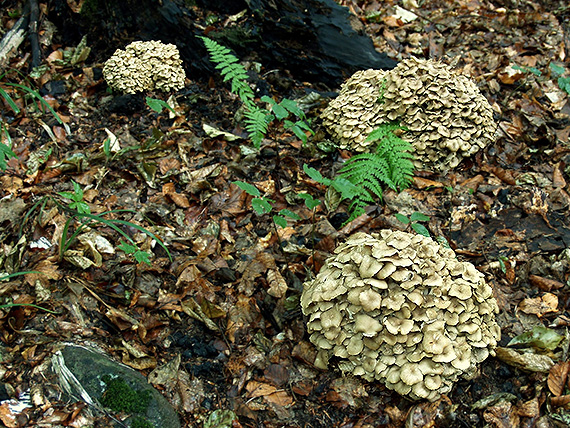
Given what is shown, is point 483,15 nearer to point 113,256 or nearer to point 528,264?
point 528,264

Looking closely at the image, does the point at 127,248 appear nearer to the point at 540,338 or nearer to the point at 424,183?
the point at 424,183

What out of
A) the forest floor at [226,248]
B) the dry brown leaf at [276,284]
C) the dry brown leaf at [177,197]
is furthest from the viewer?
the dry brown leaf at [177,197]

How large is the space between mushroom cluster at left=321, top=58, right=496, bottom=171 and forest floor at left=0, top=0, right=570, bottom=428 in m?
0.20

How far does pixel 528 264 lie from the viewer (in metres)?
3.77

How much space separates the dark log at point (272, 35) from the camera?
5629 mm

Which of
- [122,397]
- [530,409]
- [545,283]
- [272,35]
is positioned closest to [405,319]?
[530,409]

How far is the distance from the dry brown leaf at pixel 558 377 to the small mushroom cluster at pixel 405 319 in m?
0.43

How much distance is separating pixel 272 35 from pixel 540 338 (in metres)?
4.62

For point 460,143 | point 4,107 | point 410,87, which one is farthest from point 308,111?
point 4,107

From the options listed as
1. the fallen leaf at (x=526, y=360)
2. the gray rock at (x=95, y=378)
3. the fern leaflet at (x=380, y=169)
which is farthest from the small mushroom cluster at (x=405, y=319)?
the gray rock at (x=95, y=378)

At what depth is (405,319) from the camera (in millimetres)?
2895

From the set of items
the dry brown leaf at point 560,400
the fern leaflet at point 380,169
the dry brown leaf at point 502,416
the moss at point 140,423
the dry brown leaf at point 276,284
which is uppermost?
the fern leaflet at point 380,169

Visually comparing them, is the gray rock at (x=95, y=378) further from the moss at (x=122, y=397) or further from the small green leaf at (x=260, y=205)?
the small green leaf at (x=260, y=205)

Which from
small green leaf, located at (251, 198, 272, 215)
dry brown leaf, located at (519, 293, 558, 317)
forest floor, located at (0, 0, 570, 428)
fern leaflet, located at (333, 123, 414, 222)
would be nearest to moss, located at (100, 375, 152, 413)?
forest floor, located at (0, 0, 570, 428)
